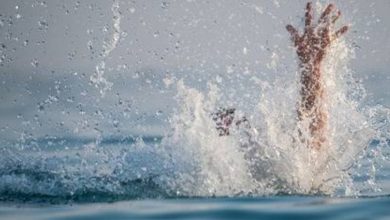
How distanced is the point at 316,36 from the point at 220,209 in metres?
3.15

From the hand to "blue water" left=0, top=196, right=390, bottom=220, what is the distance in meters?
2.19

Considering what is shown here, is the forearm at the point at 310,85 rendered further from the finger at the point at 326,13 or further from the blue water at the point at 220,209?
the blue water at the point at 220,209

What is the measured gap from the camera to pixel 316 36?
28.1 ft

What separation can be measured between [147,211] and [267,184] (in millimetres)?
1907

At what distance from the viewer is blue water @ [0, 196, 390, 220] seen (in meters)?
6.14

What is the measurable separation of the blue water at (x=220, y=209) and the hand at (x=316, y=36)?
7.17 ft

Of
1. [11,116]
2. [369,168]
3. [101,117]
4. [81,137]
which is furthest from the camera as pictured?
[101,117]

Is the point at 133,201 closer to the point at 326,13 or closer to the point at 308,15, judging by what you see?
the point at 308,15

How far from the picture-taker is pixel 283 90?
9547 mm

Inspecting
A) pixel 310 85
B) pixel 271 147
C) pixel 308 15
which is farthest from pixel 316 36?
pixel 271 147

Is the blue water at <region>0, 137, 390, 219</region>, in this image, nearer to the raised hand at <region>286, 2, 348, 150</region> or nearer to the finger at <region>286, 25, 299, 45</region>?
the raised hand at <region>286, 2, 348, 150</region>

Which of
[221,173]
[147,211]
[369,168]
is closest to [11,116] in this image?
[369,168]

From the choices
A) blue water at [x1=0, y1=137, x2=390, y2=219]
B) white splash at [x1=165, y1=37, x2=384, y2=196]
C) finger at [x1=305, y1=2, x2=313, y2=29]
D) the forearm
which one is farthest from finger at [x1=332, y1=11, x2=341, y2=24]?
blue water at [x1=0, y1=137, x2=390, y2=219]

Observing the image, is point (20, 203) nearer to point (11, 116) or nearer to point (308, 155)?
point (308, 155)
